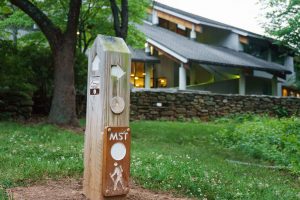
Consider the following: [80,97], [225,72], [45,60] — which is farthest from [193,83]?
[45,60]

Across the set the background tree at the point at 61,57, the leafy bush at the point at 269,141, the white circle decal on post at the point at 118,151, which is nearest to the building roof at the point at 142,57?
the background tree at the point at 61,57

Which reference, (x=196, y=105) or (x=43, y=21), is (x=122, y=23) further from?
(x=196, y=105)

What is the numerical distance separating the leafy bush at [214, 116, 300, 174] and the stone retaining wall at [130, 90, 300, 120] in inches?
211

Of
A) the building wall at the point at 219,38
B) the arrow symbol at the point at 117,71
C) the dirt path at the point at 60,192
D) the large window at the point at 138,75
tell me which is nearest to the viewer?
the arrow symbol at the point at 117,71

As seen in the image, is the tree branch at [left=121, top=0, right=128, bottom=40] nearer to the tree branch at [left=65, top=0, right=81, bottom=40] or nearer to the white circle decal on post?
the tree branch at [left=65, top=0, right=81, bottom=40]

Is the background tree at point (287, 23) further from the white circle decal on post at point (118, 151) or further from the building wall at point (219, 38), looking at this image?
the white circle decal on post at point (118, 151)

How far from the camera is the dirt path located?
448 cm

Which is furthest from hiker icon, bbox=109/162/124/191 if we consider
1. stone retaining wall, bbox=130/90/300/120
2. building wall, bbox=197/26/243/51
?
building wall, bbox=197/26/243/51

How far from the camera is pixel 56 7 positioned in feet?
53.7

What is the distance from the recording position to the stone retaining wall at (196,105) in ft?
59.3

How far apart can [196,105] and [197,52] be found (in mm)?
5832

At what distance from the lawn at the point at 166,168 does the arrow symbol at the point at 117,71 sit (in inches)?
68.1

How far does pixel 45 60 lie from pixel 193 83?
12837 millimetres

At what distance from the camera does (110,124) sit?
416 cm
